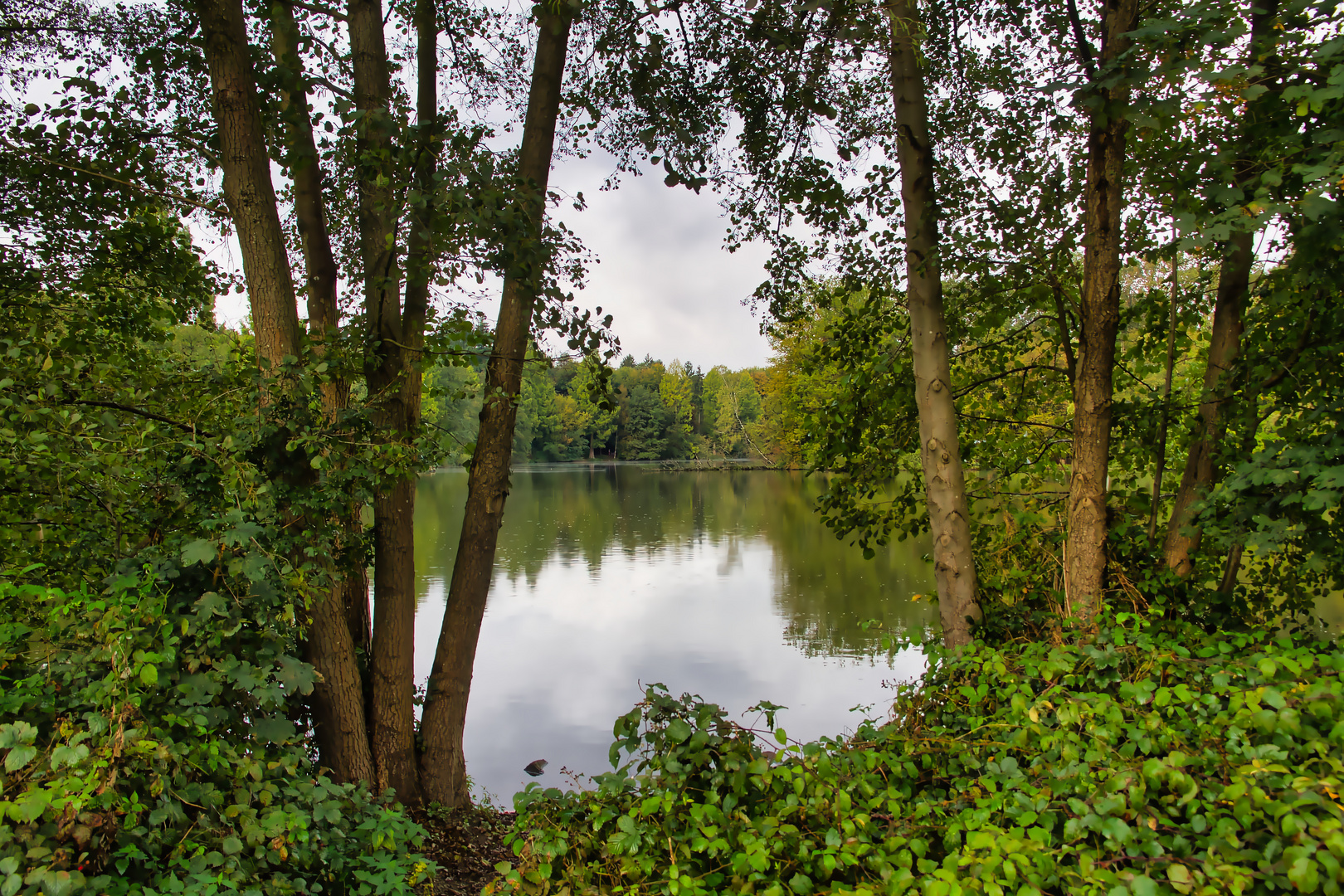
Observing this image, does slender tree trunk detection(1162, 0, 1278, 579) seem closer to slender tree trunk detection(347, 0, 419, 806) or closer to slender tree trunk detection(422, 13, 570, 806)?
slender tree trunk detection(422, 13, 570, 806)

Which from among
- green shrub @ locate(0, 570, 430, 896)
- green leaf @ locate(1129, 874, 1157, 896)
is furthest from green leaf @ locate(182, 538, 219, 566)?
green leaf @ locate(1129, 874, 1157, 896)

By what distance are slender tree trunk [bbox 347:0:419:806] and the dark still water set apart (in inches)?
60.9

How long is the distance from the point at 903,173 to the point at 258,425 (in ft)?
10.9

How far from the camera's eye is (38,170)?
13.1ft

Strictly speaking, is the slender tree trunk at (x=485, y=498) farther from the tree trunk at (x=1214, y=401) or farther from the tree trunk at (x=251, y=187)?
the tree trunk at (x=1214, y=401)

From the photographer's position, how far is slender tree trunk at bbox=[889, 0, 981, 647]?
136 inches

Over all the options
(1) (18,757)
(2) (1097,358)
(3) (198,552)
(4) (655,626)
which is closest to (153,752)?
(1) (18,757)

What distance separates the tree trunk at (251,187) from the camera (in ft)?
11.0

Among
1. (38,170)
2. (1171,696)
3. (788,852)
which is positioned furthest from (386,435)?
(1171,696)

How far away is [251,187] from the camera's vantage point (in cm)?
344

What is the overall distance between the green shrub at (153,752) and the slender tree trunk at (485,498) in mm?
1663

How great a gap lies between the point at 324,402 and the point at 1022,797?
3.55 metres

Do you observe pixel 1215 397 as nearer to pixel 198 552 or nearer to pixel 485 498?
pixel 485 498

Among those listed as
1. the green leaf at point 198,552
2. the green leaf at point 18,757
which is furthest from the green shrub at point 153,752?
the green leaf at point 198,552
